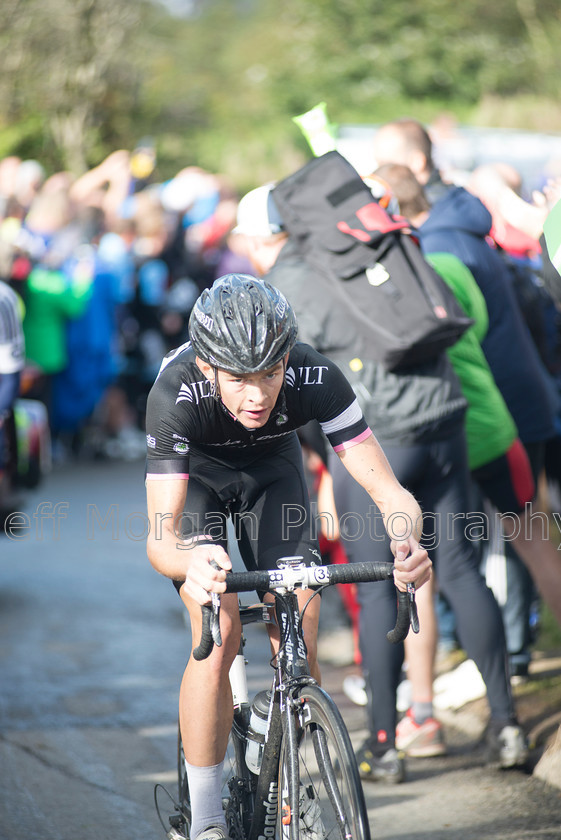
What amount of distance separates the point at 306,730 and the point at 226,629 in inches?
17.5

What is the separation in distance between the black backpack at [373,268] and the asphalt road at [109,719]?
178 cm

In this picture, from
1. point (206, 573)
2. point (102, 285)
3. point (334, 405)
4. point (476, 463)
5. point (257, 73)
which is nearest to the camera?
point (206, 573)

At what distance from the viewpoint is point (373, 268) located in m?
4.48

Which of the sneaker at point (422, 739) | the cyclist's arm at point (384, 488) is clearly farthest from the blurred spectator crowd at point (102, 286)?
the cyclist's arm at point (384, 488)

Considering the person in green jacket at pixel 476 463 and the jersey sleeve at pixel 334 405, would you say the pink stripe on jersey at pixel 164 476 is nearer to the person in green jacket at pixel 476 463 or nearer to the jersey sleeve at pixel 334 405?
the jersey sleeve at pixel 334 405

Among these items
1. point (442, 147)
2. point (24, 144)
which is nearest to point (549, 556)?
point (442, 147)

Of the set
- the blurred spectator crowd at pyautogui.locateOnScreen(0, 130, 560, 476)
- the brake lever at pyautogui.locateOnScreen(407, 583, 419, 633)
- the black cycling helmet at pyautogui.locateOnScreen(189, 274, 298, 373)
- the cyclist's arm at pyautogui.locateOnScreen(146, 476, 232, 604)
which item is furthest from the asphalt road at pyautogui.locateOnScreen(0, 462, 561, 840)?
the blurred spectator crowd at pyautogui.locateOnScreen(0, 130, 560, 476)

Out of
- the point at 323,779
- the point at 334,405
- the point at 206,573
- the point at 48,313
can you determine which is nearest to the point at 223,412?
the point at 334,405

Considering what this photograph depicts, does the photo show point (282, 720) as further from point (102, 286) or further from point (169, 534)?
point (102, 286)

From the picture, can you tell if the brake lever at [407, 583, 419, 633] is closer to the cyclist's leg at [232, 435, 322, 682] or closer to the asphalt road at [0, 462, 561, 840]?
the cyclist's leg at [232, 435, 322, 682]

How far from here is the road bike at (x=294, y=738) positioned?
2.90 m

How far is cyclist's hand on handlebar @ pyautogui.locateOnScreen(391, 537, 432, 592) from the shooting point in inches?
120

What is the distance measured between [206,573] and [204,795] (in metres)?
1.01

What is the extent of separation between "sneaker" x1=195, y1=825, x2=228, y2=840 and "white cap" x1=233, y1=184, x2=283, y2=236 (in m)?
2.55
